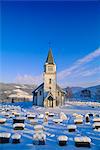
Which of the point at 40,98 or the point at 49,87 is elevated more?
the point at 49,87

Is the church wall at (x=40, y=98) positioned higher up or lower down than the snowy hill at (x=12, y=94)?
lower down

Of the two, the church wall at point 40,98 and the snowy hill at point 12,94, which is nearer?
the church wall at point 40,98

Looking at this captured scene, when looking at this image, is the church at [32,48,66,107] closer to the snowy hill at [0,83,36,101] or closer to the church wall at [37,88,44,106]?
the church wall at [37,88,44,106]

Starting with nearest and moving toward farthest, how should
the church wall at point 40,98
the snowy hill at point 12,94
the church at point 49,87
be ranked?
the church at point 49,87 < the church wall at point 40,98 < the snowy hill at point 12,94

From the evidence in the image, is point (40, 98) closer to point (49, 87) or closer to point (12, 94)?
point (49, 87)

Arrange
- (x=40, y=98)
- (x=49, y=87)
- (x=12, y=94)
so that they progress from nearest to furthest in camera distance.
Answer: (x=49, y=87)
(x=40, y=98)
(x=12, y=94)

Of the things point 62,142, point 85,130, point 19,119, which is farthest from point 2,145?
point 19,119

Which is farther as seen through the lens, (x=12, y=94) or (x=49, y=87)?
(x=12, y=94)

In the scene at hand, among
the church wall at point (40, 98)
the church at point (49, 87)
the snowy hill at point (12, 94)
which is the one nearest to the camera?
the church at point (49, 87)

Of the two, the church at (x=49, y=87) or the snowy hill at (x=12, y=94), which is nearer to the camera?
the church at (x=49, y=87)

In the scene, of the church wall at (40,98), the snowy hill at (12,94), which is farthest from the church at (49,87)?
the snowy hill at (12,94)

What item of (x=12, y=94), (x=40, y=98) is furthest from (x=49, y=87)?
(x=12, y=94)

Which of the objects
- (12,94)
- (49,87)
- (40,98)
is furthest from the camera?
(12,94)

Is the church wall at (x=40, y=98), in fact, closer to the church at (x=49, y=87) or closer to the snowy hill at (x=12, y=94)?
the church at (x=49, y=87)
